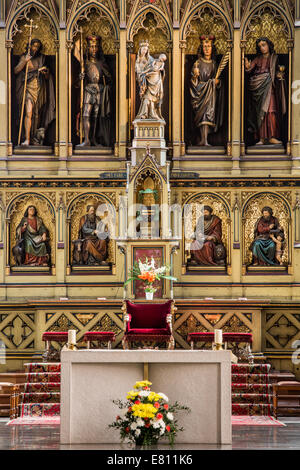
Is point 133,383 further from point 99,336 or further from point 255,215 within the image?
point 255,215

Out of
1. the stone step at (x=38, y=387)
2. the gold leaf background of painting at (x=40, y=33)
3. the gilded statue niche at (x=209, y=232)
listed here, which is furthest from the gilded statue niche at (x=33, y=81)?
the stone step at (x=38, y=387)

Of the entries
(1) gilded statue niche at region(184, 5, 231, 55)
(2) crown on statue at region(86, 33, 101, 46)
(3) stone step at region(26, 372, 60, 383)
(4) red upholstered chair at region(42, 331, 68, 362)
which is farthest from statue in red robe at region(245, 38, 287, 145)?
(3) stone step at region(26, 372, 60, 383)

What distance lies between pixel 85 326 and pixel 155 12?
6.25 metres

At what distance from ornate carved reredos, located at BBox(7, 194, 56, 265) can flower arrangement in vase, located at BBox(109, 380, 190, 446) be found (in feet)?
25.9

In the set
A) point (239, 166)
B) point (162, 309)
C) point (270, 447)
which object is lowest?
point (270, 447)

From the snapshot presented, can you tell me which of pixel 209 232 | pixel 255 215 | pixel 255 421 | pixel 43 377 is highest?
pixel 255 215

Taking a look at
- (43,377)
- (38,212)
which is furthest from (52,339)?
(38,212)

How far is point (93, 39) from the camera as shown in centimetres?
1730

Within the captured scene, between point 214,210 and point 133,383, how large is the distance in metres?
7.69

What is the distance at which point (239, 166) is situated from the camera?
1722cm

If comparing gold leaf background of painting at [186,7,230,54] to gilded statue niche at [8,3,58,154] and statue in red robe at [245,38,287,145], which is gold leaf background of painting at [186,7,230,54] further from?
gilded statue niche at [8,3,58,154]

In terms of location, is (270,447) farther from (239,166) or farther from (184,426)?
(239,166)
